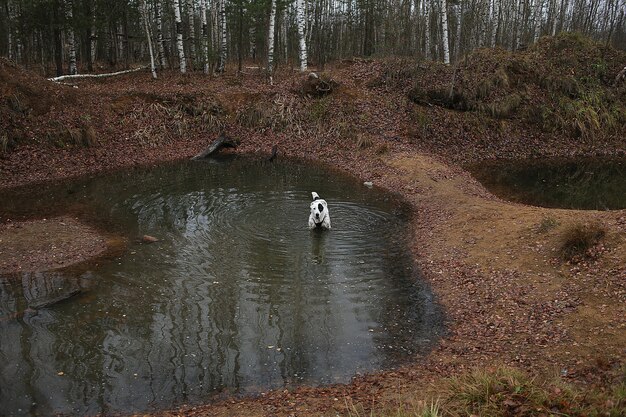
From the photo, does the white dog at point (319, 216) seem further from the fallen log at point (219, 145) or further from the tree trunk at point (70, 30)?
the tree trunk at point (70, 30)

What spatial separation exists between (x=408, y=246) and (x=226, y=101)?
17.1 metres

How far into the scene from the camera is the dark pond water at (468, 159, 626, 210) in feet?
57.9

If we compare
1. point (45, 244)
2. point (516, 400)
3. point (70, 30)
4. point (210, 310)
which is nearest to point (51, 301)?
point (210, 310)

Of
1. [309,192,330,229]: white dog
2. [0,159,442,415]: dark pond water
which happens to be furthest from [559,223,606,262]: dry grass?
[309,192,330,229]: white dog

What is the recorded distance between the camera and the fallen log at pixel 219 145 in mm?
23331

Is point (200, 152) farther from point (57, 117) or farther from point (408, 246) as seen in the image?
point (408, 246)

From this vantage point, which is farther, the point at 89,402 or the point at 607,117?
the point at 607,117

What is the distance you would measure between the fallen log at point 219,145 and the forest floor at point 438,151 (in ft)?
2.71

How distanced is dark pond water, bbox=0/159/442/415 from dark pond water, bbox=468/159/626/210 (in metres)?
6.40

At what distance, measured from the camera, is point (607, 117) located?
26594 mm

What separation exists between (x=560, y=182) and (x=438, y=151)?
575 centimetres

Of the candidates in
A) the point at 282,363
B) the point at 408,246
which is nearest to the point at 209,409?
the point at 282,363

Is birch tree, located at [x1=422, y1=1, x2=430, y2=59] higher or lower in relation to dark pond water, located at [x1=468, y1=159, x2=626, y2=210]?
higher

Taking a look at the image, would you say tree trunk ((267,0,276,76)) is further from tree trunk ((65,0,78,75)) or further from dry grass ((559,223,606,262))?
dry grass ((559,223,606,262))
